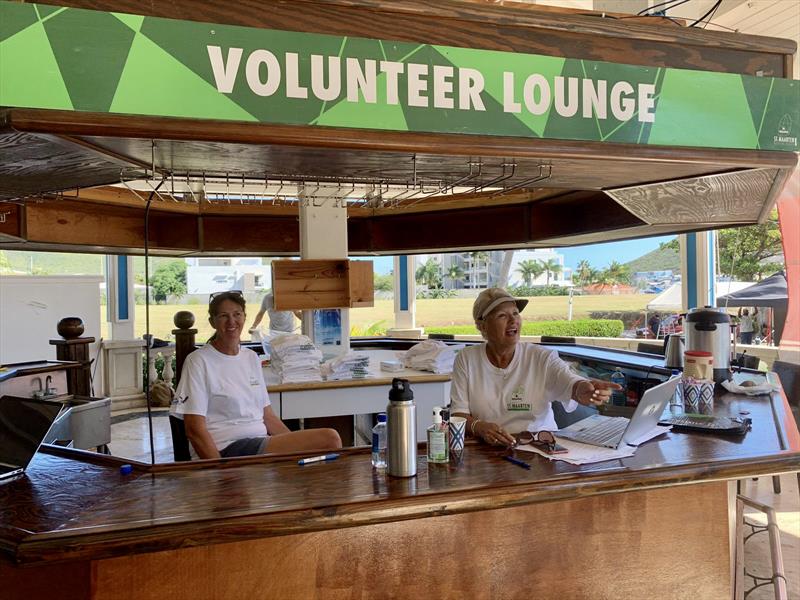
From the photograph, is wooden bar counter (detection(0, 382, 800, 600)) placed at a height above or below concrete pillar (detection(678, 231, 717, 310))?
below

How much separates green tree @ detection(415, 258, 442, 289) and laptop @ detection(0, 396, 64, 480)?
346 inches

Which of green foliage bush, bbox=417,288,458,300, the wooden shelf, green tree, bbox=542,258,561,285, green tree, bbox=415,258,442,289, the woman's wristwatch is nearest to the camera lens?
the woman's wristwatch

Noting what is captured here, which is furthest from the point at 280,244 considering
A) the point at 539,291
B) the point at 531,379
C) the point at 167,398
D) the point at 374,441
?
the point at 539,291

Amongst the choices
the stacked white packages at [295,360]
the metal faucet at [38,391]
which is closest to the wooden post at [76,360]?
the metal faucet at [38,391]

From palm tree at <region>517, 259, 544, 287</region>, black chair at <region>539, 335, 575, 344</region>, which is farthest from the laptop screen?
palm tree at <region>517, 259, 544, 287</region>

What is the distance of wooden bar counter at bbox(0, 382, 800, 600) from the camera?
164 cm

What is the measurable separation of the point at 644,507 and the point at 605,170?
4.35 feet

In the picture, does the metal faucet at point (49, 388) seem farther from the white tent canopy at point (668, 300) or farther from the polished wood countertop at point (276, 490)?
the white tent canopy at point (668, 300)

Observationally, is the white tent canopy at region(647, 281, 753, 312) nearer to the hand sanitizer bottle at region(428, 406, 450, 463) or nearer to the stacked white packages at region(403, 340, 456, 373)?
the stacked white packages at region(403, 340, 456, 373)

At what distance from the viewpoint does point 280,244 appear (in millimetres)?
5801

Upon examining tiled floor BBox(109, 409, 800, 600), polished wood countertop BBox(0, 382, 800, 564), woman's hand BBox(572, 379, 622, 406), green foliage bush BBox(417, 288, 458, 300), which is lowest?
tiled floor BBox(109, 409, 800, 600)

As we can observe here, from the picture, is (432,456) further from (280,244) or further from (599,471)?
(280,244)

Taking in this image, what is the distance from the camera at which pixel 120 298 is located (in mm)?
8461

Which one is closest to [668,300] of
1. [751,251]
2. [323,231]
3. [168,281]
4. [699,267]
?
[751,251]
